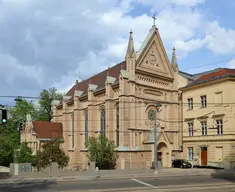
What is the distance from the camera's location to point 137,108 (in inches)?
1800

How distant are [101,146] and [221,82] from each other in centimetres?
1756

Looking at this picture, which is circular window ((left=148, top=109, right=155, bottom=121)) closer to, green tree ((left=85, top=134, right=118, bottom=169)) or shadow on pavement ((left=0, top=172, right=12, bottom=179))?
green tree ((left=85, top=134, right=118, bottom=169))

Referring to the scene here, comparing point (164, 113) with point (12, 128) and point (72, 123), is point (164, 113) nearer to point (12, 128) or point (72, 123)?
point (72, 123)

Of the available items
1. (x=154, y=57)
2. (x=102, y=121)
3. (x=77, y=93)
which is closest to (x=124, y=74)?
(x=154, y=57)

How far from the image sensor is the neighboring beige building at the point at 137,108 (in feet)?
145

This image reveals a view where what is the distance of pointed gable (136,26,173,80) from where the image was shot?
4781 cm

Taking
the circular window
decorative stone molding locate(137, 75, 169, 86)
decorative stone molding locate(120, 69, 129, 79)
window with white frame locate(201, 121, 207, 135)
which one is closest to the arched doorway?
the circular window

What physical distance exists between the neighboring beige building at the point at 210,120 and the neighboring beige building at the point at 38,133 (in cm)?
2511

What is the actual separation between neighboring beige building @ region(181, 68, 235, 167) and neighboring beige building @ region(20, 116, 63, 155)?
82.4 feet

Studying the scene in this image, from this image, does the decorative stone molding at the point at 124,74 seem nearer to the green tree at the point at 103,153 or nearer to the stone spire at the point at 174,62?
the green tree at the point at 103,153

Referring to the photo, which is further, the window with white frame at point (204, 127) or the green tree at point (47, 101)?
the green tree at point (47, 101)

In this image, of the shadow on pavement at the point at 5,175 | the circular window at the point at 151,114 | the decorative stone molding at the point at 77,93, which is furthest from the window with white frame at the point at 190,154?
the shadow on pavement at the point at 5,175

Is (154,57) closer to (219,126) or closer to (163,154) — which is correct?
(219,126)

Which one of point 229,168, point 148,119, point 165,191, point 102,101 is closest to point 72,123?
point 102,101
